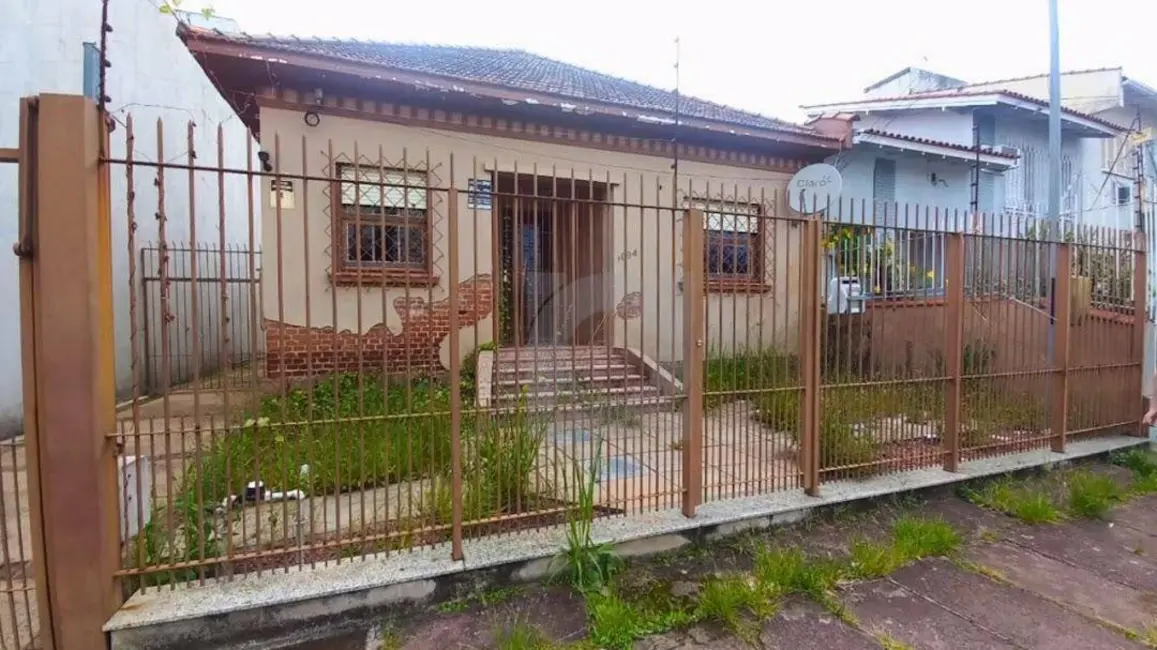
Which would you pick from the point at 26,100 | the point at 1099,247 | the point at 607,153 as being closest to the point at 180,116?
the point at 607,153

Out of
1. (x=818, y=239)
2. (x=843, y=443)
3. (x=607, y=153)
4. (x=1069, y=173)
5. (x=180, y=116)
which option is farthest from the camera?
(x=1069, y=173)

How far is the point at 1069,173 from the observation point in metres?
12.4

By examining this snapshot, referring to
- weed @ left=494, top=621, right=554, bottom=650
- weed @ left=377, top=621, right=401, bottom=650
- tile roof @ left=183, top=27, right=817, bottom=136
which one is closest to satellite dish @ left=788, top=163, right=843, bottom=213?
tile roof @ left=183, top=27, right=817, bottom=136

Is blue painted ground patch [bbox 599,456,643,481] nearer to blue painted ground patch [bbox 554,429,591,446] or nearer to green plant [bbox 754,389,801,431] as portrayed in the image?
blue painted ground patch [bbox 554,429,591,446]

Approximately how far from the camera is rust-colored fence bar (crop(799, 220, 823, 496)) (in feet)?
12.4

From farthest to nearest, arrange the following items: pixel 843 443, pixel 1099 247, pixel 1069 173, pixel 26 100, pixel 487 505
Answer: pixel 1069 173 → pixel 1099 247 → pixel 843 443 → pixel 487 505 → pixel 26 100

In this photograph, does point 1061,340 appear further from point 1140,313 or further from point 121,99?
point 121,99

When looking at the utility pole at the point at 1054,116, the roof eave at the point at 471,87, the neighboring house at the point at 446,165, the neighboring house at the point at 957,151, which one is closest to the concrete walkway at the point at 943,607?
the neighboring house at the point at 446,165

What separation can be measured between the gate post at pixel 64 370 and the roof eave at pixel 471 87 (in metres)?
4.30

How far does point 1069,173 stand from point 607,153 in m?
11.4

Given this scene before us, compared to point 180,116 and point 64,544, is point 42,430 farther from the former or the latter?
point 180,116

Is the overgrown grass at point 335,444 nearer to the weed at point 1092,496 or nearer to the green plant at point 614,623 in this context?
the green plant at point 614,623

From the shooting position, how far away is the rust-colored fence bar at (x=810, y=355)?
3773 mm

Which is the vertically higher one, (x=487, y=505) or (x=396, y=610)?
(x=487, y=505)
